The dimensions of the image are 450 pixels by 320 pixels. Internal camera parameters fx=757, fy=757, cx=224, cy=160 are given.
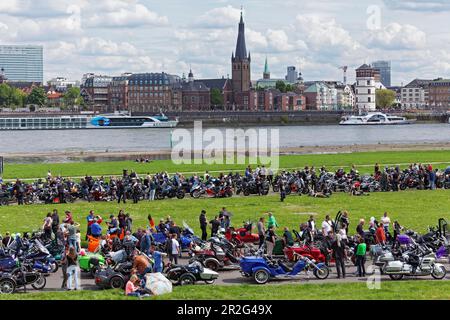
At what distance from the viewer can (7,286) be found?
19031 millimetres

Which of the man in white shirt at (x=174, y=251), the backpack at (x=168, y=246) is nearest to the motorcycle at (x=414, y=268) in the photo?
the man in white shirt at (x=174, y=251)

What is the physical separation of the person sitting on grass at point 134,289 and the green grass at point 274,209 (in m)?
10.6

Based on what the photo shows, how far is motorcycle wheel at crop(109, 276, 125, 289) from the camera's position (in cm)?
1944

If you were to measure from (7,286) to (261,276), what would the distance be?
6546 millimetres

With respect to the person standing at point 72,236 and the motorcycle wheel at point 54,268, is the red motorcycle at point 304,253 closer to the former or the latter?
the person standing at point 72,236

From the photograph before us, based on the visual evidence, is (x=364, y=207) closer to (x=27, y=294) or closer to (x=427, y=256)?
(x=427, y=256)

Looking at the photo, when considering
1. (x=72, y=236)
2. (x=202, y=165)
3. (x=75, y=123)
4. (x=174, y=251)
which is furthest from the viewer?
(x=75, y=123)

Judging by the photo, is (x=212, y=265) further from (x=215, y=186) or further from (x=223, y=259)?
(x=215, y=186)

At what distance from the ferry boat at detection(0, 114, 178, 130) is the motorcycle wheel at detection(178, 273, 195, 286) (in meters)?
164

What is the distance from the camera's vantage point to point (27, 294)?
741 inches

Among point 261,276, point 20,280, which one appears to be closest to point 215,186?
point 261,276

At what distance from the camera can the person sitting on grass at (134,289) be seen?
18339 mm
